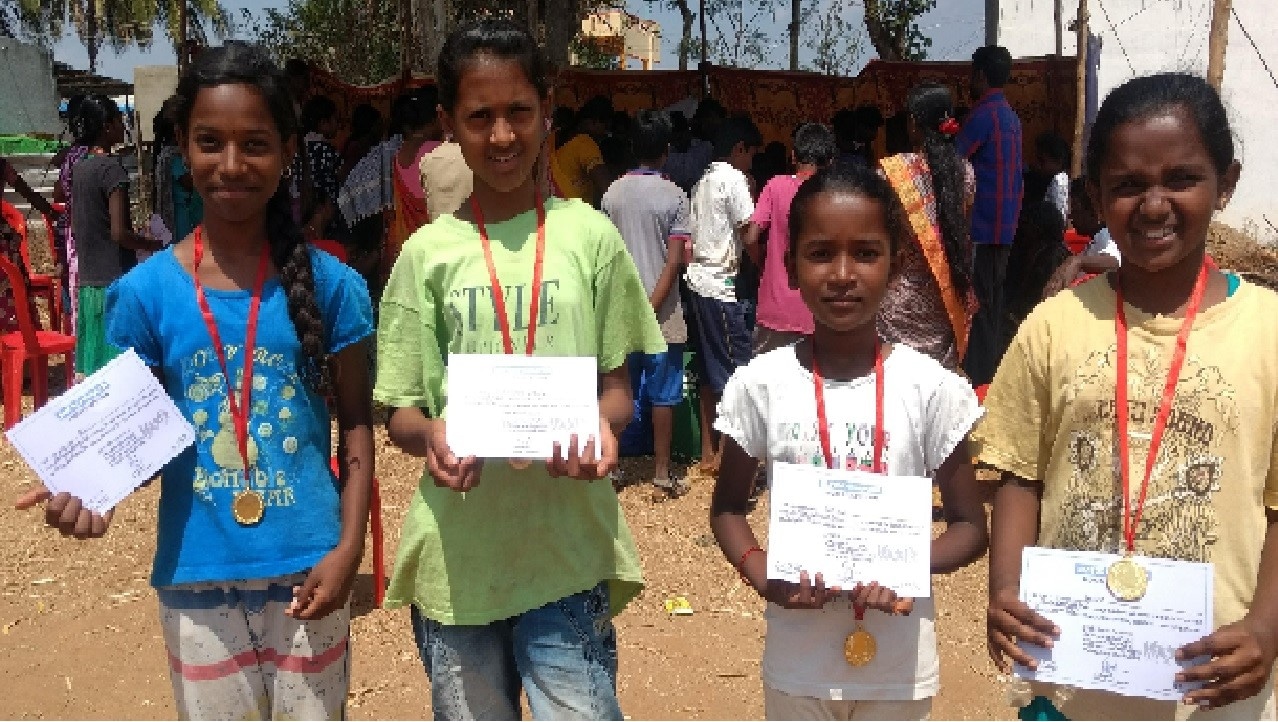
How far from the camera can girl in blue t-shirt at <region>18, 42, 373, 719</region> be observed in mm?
2109

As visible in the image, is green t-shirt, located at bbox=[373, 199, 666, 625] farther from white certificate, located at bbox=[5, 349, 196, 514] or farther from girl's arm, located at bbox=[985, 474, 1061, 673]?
girl's arm, located at bbox=[985, 474, 1061, 673]

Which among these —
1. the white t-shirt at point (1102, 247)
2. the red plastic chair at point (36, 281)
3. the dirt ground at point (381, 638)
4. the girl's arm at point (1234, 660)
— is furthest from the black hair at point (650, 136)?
the red plastic chair at point (36, 281)

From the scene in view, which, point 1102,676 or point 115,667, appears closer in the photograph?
point 1102,676

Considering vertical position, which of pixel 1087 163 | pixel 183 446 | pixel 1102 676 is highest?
pixel 1087 163

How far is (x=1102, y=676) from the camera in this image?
177 centimetres

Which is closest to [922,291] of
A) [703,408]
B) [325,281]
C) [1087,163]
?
[703,408]

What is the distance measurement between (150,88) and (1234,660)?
36.3ft

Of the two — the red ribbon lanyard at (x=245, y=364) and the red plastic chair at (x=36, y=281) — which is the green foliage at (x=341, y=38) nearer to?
the red plastic chair at (x=36, y=281)

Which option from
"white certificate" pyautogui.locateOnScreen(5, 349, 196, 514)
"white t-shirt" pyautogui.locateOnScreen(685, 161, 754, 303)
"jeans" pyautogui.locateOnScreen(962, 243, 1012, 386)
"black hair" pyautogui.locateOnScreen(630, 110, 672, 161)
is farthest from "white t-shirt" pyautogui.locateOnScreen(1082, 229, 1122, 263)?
"white certificate" pyautogui.locateOnScreen(5, 349, 196, 514)

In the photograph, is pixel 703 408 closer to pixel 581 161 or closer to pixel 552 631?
pixel 581 161

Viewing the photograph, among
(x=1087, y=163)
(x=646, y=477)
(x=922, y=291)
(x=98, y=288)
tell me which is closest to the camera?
(x=1087, y=163)

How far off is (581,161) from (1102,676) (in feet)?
20.7

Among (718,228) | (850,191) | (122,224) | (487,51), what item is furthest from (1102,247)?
(122,224)

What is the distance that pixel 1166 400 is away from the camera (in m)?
1.85
